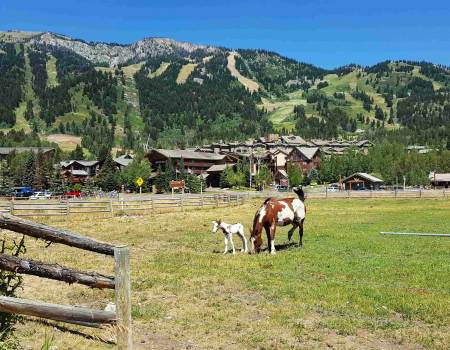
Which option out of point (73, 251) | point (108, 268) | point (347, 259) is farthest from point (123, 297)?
point (73, 251)

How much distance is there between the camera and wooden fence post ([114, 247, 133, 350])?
5.54 metres

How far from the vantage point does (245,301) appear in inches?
433

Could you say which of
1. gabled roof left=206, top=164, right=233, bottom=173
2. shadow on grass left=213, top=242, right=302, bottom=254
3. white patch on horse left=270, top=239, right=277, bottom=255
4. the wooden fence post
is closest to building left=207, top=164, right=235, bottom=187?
gabled roof left=206, top=164, right=233, bottom=173

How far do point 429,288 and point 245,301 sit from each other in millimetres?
4844

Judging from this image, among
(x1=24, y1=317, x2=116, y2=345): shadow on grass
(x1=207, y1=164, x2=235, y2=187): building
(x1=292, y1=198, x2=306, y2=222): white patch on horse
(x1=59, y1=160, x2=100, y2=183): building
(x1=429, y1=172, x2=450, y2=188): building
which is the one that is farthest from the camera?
(x1=59, y1=160, x2=100, y2=183): building

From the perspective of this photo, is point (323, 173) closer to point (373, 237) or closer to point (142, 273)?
point (373, 237)

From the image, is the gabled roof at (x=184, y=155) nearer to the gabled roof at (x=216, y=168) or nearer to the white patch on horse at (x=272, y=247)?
the gabled roof at (x=216, y=168)

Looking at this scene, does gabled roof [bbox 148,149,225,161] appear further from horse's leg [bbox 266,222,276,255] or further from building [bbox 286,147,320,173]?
horse's leg [bbox 266,222,276,255]

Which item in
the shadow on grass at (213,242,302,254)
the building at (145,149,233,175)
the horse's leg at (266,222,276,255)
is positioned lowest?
the shadow on grass at (213,242,302,254)

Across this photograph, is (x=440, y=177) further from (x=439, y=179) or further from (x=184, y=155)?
(x=184, y=155)

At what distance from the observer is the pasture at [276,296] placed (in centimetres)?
845

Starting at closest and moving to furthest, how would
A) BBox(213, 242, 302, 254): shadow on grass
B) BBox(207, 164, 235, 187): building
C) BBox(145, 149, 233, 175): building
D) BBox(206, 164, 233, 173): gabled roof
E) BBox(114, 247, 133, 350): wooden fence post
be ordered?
BBox(114, 247, 133, 350): wooden fence post < BBox(213, 242, 302, 254): shadow on grass < BBox(145, 149, 233, 175): building < BBox(206, 164, 233, 173): gabled roof < BBox(207, 164, 235, 187): building

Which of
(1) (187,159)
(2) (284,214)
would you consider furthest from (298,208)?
(1) (187,159)

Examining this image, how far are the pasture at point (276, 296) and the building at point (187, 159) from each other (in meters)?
107
